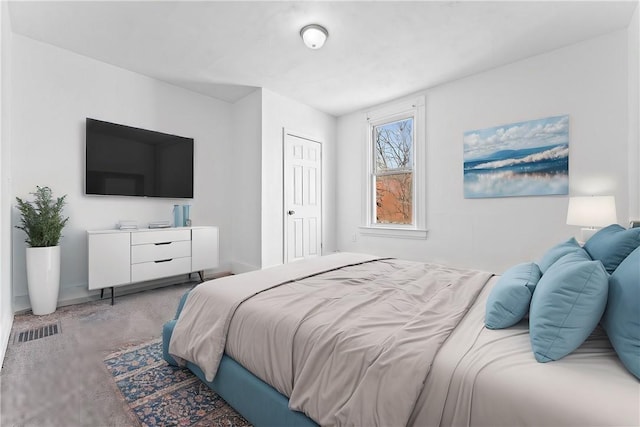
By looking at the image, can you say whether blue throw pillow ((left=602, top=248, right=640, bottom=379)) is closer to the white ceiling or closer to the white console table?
the white ceiling

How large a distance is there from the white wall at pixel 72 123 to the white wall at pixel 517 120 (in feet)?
11.3

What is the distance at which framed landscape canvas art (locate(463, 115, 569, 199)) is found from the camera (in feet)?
9.73

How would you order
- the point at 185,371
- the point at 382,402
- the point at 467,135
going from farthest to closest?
the point at 467,135, the point at 185,371, the point at 382,402

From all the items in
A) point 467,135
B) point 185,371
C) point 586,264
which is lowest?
point 185,371

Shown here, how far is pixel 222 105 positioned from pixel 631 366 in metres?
4.75

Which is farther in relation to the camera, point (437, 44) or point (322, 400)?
point (437, 44)

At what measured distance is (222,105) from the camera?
4402 mm

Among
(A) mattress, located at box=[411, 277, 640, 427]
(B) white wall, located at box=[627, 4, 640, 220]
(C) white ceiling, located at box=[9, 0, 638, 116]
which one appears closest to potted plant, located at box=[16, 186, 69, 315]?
(C) white ceiling, located at box=[9, 0, 638, 116]

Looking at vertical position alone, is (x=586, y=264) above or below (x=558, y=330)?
above

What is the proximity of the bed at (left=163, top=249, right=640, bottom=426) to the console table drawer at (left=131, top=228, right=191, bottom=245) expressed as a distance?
5.81ft

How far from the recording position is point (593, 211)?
2.45 meters

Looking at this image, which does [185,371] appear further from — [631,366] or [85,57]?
[85,57]

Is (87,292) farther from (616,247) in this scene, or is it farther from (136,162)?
(616,247)

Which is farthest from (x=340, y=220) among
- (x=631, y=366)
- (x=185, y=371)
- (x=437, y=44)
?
(x=631, y=366)
